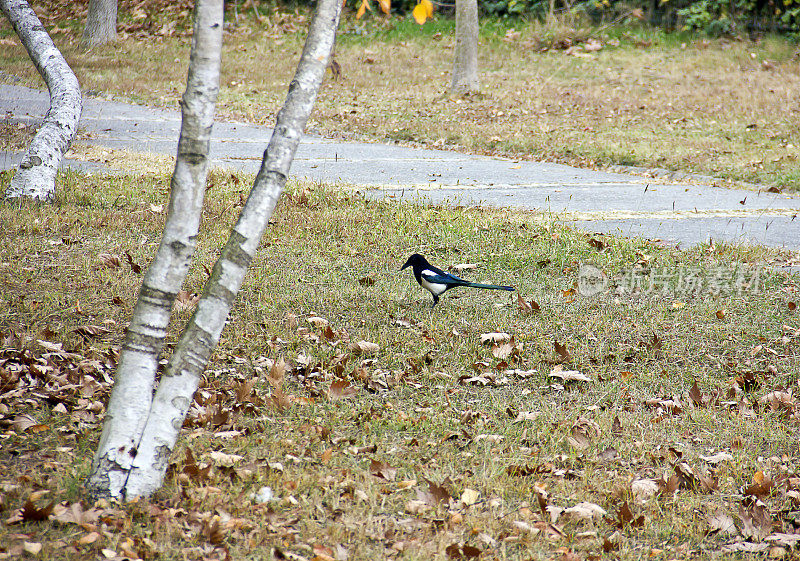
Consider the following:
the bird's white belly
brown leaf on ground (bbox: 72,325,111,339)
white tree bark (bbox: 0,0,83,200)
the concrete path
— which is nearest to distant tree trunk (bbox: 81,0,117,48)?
the concrete path

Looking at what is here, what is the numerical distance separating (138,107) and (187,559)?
15057 mm

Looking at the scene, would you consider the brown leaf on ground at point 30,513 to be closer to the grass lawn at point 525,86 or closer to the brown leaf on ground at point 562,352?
the brown leaf on ground at point 562,352

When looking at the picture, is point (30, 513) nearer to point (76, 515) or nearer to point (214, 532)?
point (76, 515)

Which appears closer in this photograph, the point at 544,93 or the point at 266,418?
the point at 266,418

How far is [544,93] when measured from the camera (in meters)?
17.8

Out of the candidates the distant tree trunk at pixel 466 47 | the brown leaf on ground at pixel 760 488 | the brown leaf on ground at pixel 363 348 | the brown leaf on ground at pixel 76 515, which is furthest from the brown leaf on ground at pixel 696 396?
the distant tree trunk at pixel 466 47

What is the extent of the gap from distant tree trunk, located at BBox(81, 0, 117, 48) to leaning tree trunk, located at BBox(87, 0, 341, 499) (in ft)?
73.5

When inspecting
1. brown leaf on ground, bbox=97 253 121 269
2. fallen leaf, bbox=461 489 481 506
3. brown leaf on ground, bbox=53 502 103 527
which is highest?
brown leaf on ground, bbox=53 502 103 527

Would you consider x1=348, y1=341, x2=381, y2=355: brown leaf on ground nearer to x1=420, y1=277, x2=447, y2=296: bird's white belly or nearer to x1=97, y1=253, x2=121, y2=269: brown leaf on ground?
x1=420, y1=277, x2=447, y2=296: bird's white belly

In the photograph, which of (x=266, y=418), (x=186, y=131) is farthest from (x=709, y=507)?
(x=186, y=131)

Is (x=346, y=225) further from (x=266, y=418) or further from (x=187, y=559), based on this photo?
(x=187, y=559)

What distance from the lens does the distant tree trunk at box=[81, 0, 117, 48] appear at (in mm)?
22594

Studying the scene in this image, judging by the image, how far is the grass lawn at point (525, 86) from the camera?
13.0 metres

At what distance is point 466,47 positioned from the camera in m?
17.1
